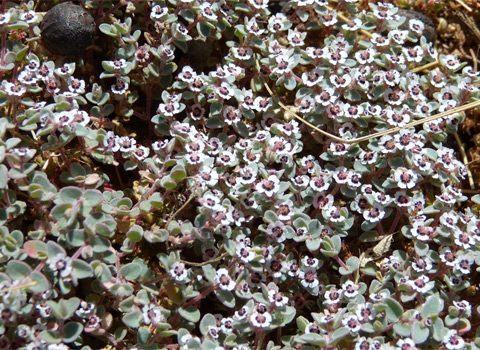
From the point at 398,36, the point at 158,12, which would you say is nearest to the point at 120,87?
the point at 158,12

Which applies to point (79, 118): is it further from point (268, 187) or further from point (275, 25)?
point (275, 25)

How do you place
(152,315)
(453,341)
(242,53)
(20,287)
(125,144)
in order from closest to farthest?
1. (20,287)
2. (152,315)
3. (453,341)
4. (125,144)
5. (242,53)

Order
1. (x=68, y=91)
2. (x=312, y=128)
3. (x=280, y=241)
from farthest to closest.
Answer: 1. (x=312, y=128)
2. (x=68, y=91)
3. (x=280, y=241)

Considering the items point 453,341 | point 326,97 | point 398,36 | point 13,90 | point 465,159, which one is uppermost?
point 398,36

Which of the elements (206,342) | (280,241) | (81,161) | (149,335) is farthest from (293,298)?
(81,161)

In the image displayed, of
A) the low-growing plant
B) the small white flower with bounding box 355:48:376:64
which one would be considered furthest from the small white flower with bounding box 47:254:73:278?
the small white flower with bounding box 355:48:376:64

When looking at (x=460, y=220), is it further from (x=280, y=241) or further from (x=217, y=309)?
(x=217, y=309)
